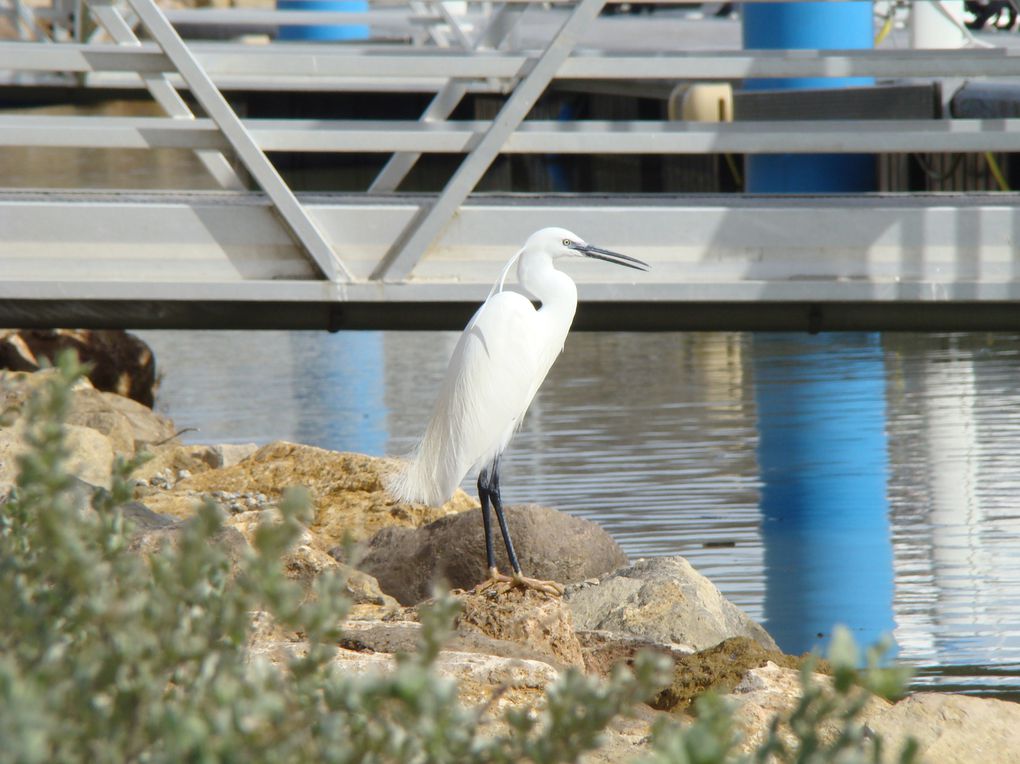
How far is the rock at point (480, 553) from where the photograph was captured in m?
5.41

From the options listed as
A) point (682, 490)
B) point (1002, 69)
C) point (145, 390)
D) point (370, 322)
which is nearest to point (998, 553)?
point (682, 490)

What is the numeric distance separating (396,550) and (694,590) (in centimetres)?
125

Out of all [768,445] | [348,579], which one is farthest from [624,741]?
[768,445]

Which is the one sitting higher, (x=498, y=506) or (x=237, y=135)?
(x=237, y=135)

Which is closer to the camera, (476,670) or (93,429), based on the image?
(476,670)

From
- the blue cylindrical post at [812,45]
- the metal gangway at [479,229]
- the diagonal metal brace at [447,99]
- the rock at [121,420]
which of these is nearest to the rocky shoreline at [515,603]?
the rock at [121,420]

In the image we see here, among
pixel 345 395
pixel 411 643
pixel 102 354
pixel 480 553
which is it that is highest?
pixel 411 643

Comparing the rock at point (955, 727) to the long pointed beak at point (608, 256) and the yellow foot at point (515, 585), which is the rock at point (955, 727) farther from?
the long pointed beak at point (608, 256)

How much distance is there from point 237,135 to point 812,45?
8.66 metres

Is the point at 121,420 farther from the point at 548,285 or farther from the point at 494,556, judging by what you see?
the point at 548,285

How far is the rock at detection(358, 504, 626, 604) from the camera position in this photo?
5406 millimetres

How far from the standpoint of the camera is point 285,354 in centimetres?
1310

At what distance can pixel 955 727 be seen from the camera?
3693 mm

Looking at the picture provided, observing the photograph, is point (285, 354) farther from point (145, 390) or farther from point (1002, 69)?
point (1002, 69)
